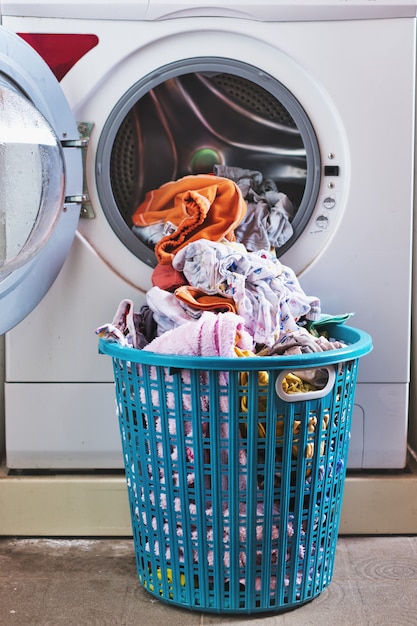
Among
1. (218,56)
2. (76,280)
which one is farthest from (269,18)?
(76,280)

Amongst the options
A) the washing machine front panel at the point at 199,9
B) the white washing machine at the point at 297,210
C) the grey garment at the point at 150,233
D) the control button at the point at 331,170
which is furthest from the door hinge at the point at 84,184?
the control button at the point at 331,170

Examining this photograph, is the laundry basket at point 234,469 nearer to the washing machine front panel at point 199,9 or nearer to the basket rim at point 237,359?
the basket rim at point 237,359

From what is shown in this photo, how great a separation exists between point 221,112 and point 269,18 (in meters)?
0.24

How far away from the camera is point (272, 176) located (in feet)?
5.74

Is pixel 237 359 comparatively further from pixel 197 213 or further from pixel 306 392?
pixel 197 213

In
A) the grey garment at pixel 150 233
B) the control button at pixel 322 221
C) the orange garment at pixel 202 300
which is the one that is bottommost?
the orange garment at pixel 202 300

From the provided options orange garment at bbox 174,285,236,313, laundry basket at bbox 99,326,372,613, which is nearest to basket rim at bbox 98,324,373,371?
laundry basket at bbox 99,326,372,613

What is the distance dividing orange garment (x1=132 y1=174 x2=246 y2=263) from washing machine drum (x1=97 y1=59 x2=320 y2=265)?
0.29 ft

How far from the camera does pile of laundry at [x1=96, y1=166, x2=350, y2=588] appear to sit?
130 cm

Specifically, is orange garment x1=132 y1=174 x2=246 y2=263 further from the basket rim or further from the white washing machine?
the basket rim

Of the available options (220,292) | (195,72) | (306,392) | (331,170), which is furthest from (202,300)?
(195,72)

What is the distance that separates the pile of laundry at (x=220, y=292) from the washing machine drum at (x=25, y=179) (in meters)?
0.20

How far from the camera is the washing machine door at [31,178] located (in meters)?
1.35

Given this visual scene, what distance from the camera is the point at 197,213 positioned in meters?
1.54
